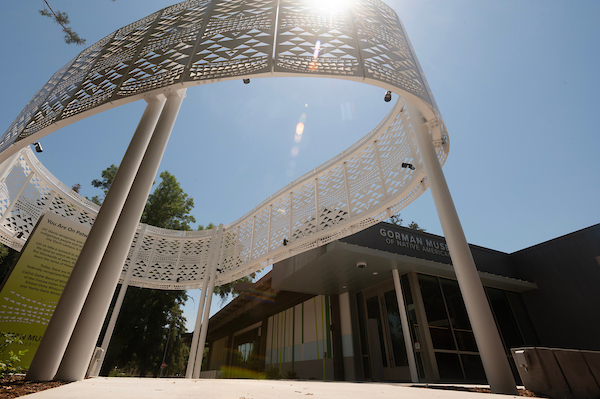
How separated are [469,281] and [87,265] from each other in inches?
180

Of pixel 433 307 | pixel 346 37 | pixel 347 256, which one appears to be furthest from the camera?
pixel 433 307

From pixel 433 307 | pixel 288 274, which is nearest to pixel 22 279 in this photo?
pixel 288 274

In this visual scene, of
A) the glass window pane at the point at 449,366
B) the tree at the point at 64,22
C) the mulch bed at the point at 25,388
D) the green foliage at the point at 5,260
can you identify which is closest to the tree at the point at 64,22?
the tree at the point at 64,22

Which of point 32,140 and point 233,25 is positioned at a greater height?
point 233,25

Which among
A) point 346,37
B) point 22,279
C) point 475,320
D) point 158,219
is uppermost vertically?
point 158,219

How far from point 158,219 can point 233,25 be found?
58.8 feet

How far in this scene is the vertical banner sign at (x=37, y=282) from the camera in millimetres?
6094

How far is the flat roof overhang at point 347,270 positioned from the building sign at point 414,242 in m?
0.80

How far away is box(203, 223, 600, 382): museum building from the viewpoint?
8.92m

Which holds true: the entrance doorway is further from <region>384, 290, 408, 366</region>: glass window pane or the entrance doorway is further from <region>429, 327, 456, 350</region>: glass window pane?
<region>429, 327, 456, 350</region>: glass window pane

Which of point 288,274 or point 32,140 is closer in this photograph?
point 32,140

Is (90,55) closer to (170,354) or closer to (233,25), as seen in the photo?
(233,25)

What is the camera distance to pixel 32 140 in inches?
147

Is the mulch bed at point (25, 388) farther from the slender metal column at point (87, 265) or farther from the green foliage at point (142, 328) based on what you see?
the green foliage at point (142, 328)
